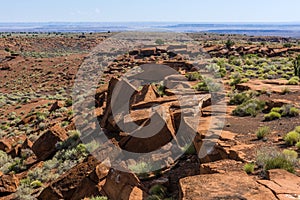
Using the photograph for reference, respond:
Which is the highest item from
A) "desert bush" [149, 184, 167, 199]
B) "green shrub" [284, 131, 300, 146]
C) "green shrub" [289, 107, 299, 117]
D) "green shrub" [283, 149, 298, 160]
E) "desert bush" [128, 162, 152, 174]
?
"green shrub" [283, 149, 298, 160]

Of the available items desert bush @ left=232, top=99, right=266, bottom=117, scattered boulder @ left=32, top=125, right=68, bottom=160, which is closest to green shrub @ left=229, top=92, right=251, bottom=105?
desert bush @ left=232, top=99, right=266, bottom=117

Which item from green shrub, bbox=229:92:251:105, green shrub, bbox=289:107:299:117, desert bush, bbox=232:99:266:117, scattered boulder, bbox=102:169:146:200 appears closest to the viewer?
scattered boulder, bbox=102:169:146:200

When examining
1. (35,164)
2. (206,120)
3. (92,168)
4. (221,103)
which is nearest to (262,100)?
(221,103)

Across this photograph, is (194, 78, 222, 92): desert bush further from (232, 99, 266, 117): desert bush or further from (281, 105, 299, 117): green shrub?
(281, 105, 299, 117): green shrub

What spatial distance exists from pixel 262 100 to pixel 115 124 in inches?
275

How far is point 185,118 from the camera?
476 inches

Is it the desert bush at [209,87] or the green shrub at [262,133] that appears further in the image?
the desert bush at [209,87]

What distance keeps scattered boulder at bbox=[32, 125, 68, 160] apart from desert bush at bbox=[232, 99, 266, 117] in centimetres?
A: 816

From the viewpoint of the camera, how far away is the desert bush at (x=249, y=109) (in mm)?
13984

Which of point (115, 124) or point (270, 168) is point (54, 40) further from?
point (270, 168)

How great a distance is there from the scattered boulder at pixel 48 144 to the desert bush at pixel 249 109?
26.8ft

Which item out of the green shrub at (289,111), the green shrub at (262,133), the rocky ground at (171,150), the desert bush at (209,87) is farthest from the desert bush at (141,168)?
the desert bush at (209,87)

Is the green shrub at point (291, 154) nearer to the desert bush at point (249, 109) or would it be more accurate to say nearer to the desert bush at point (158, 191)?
the desert bush at point (158, 191)

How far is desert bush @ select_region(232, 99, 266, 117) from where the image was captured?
14.0 m
